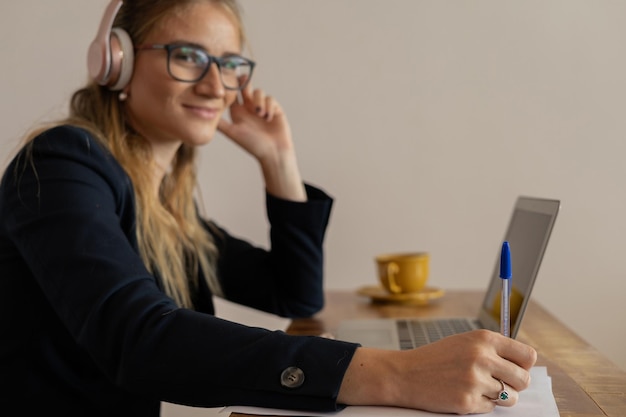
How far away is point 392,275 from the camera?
1.73 meters

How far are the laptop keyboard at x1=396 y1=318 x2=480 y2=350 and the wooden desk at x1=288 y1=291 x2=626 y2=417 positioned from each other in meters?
0.10

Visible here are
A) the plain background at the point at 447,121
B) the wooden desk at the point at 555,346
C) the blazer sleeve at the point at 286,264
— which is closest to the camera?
the wooden desk at the point at 555,346

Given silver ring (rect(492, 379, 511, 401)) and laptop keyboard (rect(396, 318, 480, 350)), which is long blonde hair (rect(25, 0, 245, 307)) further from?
silver ring (rect(492, 379, 511, 401))

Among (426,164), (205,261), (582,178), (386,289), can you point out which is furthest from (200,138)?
(582,178)

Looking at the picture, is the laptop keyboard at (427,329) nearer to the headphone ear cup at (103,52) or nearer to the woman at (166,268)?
the woman at (166,268)

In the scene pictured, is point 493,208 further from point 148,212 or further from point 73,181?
point 73,181

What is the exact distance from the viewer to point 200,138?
145 cm

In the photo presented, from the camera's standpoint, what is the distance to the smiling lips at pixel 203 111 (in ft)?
4.67

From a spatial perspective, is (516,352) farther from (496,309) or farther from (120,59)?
(120,59)

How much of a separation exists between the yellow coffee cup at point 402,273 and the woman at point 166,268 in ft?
0.52

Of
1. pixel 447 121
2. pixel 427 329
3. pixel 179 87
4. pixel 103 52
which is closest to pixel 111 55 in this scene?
pixel 103 52

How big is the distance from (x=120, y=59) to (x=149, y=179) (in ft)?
0.69

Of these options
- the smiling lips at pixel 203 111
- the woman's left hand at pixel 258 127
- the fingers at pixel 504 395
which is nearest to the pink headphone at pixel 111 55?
the smiling lips at pixel 203 111

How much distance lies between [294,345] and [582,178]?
1477 mm
